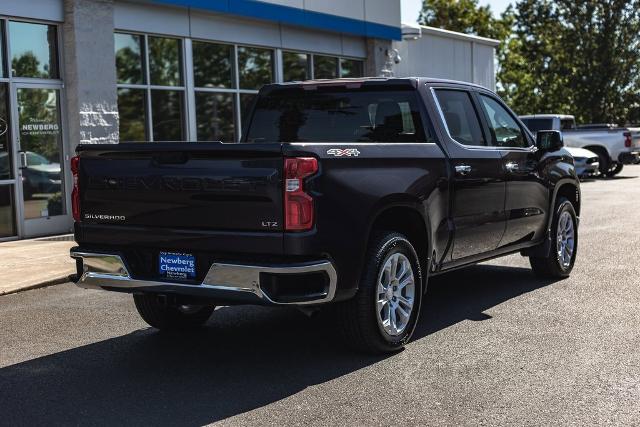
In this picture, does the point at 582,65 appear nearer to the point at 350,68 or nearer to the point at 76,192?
the point at 350,68

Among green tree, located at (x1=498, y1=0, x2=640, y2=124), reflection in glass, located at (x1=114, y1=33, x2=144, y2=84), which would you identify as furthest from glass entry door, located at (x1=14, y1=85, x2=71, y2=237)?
green tree, located at (x1=498, y1=0, x2=640, y2=124)

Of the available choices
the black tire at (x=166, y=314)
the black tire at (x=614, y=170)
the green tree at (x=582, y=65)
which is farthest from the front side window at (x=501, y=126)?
the green tree at (x=582, y=65)

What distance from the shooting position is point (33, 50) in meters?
13.0

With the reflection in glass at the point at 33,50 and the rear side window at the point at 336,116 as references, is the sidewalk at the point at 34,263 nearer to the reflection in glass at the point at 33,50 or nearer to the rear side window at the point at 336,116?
the reflection in glass at the point at 33,50

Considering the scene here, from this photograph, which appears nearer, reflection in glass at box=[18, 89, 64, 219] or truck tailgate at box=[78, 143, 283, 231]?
truck tailgate at box=[78, 143, 283, 231]

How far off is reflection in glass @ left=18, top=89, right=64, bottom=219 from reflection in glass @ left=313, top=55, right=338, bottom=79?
7.30 metres

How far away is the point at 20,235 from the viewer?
12820mm

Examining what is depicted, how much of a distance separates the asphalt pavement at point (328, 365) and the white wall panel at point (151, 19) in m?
7.17

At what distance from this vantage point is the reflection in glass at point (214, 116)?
16.2 meters

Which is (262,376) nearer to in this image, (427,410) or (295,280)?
(295,280)

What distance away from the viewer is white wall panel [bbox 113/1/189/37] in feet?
46.6

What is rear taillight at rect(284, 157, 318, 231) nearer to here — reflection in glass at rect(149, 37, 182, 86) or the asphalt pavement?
the asphalt pavement

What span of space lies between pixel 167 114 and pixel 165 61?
0.95 metres

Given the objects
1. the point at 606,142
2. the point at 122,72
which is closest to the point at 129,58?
the point at 122,72
